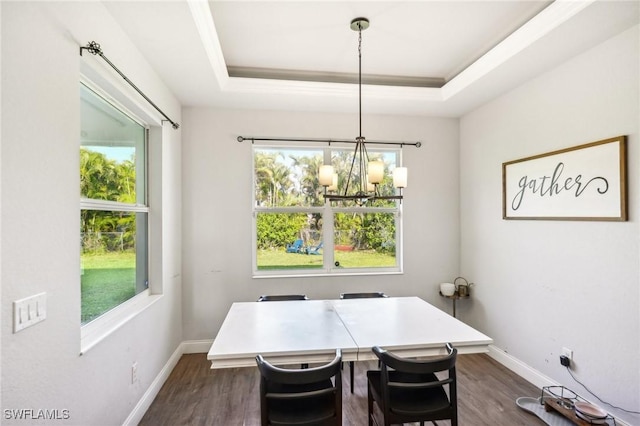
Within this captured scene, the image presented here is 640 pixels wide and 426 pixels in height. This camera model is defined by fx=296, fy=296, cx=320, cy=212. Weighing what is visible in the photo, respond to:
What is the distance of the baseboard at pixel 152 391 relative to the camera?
202 cm

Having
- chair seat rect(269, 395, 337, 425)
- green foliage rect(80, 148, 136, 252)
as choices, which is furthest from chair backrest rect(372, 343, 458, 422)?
green foliage rect(80, 148, 136, 252)

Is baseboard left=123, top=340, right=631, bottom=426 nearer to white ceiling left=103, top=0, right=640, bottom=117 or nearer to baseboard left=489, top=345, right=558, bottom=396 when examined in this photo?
baseboard left=489, top=345, right=558, bottom=396

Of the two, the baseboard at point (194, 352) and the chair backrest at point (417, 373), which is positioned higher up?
the chair backrest at point (417, 373)

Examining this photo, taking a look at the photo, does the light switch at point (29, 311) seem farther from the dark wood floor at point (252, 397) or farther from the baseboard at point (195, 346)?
the baseboard at point (195, 346)

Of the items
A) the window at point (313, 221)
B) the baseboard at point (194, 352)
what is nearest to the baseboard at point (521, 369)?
the baseboard at point (194, 352)

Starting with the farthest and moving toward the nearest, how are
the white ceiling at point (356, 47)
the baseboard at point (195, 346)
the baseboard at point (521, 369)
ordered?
the baseboard at point (195, 346) → the baseboard at point (521, 369) → the white ceiling at point (356, 47)

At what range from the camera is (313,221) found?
Result: 346cm

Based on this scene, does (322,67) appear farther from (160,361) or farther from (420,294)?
(160,361)

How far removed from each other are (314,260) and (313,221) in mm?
457

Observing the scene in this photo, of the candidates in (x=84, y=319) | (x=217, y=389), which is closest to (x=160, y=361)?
(x=217, y=389)

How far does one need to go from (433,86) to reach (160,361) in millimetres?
3785

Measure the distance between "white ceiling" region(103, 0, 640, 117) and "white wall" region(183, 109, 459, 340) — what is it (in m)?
0.20

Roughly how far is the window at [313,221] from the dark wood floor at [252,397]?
1.07 m

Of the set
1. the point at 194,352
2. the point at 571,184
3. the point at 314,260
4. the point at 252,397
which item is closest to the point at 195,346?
the point at 194,352
